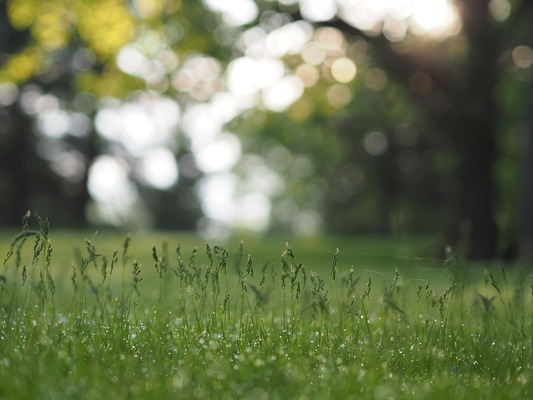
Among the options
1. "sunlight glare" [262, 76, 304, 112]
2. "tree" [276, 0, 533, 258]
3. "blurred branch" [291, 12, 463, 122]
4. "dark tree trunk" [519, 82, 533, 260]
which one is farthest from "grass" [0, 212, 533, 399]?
"sunlight glare" [262, 76, 304, 112]

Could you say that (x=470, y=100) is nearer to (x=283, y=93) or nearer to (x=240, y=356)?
(x=283, y=93)

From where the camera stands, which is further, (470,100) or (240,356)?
(470,100)

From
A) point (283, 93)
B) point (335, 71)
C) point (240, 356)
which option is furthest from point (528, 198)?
point (240, 356)

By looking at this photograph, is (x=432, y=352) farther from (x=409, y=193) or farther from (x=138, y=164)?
(x=138, y=164)

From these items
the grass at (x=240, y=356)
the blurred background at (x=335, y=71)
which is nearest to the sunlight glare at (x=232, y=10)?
the blurred background at (x=335, y=71)

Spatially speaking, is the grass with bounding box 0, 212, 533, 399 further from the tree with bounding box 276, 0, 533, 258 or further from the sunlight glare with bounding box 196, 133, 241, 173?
the sunlight glare with bounding box 196, 133, 241, 173

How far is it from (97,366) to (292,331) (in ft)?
4.22

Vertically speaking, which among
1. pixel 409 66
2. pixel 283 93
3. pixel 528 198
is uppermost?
pixel 409 66

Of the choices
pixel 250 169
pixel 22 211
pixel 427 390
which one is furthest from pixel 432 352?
pixel 250 169

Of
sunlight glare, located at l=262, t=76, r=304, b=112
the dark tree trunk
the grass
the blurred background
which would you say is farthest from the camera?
sunlight glare, located at l=262, t=76, r=304, b=112

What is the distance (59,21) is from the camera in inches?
488

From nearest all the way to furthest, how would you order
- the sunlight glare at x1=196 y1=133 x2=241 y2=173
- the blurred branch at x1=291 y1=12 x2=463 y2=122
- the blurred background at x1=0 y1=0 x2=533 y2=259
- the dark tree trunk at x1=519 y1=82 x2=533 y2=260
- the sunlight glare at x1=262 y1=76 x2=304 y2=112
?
the blurred background at x1=0 y1=0 x2=533 y2=259, the dark tree trunk at x1=519 y1=82 x2=533 y2=260, the blurred branch at x1=291 y1=12 x2=463 y2=122, the sunlight glare at x1=262 y1=76 x2=304 y2=112, the sunlight glare at x1=196 y1=133 x2=241 y2=173

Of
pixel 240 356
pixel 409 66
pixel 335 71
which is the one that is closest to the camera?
pixel 240 356

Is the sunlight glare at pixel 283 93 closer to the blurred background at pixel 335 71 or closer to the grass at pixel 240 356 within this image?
the blurred background at pixel 335 71
